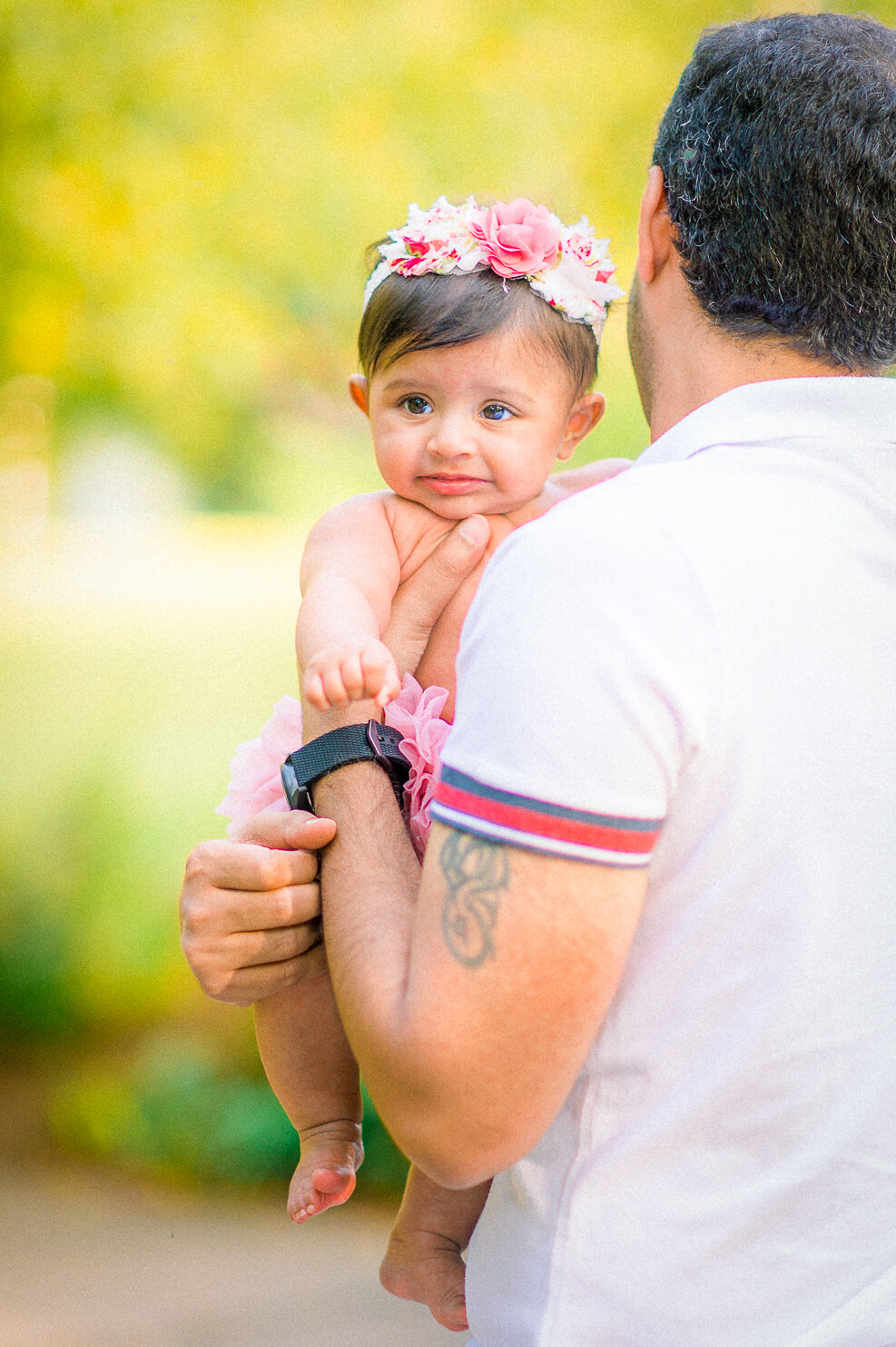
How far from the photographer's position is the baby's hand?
1331 millimetres

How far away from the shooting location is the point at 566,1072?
36.8 inches

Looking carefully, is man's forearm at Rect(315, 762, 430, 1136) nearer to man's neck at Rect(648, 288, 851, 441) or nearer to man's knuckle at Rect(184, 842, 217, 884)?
man's knuckle at Rect(184, 842, 217, 884)

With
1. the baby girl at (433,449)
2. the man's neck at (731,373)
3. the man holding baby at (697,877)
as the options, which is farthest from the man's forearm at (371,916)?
the man's neck at (731,373)

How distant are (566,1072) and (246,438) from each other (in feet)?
12.3

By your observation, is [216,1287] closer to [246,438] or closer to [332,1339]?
[332,1339]

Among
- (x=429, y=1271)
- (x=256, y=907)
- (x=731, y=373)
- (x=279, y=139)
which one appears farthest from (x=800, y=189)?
(x=279, y=139)

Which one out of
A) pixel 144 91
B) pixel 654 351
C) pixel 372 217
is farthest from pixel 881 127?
pixel 144 91

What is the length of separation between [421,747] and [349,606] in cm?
23

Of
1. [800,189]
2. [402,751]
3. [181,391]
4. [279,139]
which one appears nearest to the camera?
[800,189]

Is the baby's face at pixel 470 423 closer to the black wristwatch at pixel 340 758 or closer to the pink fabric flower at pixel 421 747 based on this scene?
the pink fabric flower at pixel 421 747

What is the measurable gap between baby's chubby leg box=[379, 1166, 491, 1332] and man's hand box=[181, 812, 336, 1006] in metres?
0.35

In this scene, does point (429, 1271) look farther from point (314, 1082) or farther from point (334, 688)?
point (334, 688)

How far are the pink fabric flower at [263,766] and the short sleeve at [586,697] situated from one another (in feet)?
2.59

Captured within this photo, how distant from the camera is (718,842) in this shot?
0.93 meters
